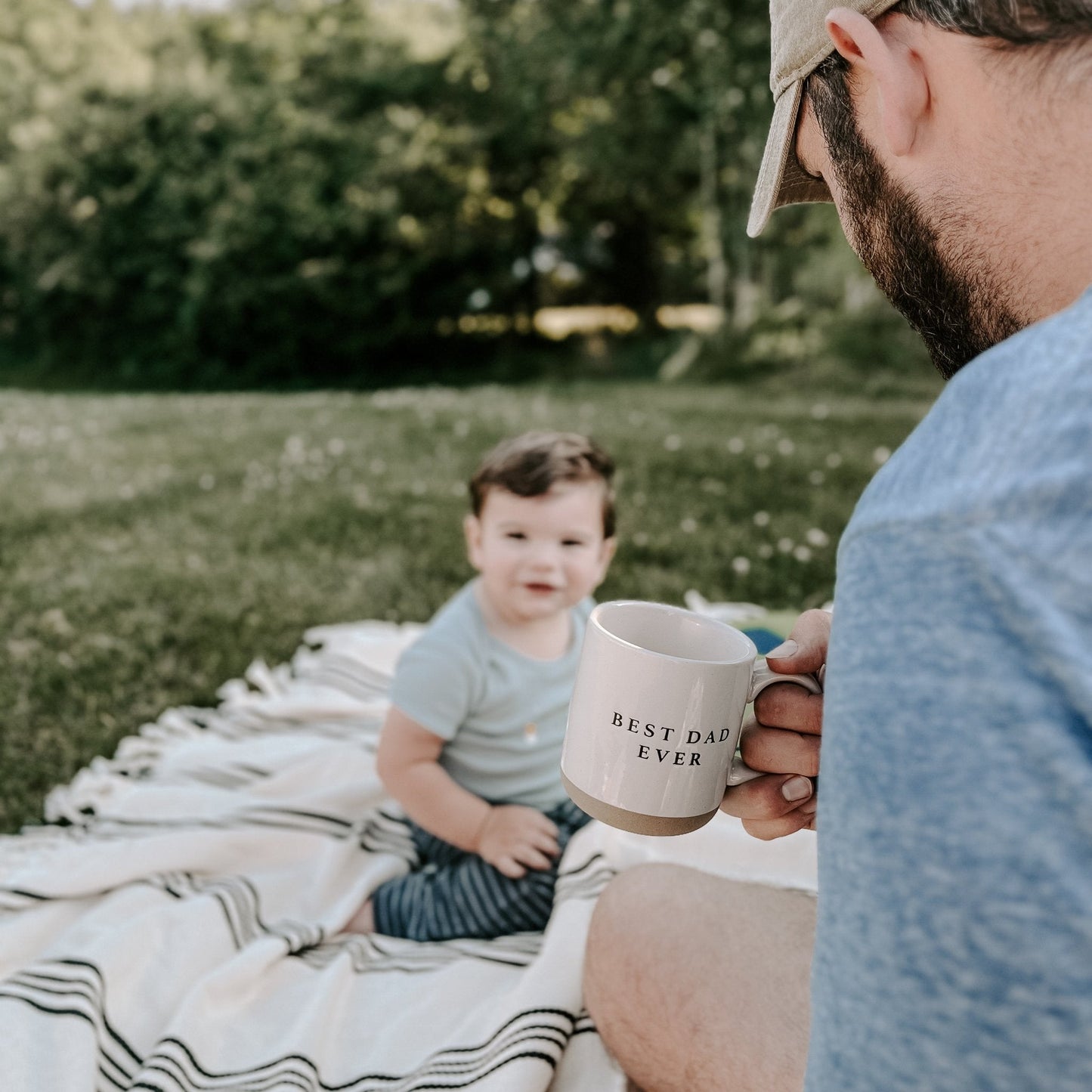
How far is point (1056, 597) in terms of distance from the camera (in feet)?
2.15

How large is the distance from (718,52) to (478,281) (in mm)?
4420

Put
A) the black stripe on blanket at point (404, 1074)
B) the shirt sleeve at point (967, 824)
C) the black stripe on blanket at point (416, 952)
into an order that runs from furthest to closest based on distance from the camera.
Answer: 1. the black stripe on blanket at point (416, 952)
2. the black stripe on blanket at point (404, 1074)
3. the shirt sleeve at point (967, 824)

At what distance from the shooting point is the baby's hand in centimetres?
213

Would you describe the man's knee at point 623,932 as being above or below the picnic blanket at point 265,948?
above

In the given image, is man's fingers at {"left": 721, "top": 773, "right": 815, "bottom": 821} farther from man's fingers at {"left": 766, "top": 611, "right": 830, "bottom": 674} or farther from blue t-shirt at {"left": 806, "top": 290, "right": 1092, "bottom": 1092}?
blue t-shirt at {"left": 806, "top": 290, "right": 1092, "bottom": 1092}

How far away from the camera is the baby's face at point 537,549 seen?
7.49 feet

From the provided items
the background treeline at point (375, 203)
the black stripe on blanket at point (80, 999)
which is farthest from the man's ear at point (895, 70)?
the background treeline at point (375, 203)

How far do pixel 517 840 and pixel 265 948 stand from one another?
0.55m

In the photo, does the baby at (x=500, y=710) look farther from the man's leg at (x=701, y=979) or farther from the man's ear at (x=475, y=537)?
the man's leg at (x=701, y=979)

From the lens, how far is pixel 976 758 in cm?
67

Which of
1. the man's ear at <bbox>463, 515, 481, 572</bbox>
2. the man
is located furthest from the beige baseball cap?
the man's ear at <bbox>463, 515, 481, 572</bbox>

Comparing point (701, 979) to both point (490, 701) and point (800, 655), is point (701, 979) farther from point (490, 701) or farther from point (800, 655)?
point (490, 701)

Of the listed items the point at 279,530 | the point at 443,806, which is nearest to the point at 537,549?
the point at 443,806

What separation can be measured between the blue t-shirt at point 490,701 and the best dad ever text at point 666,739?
3.71 ft
